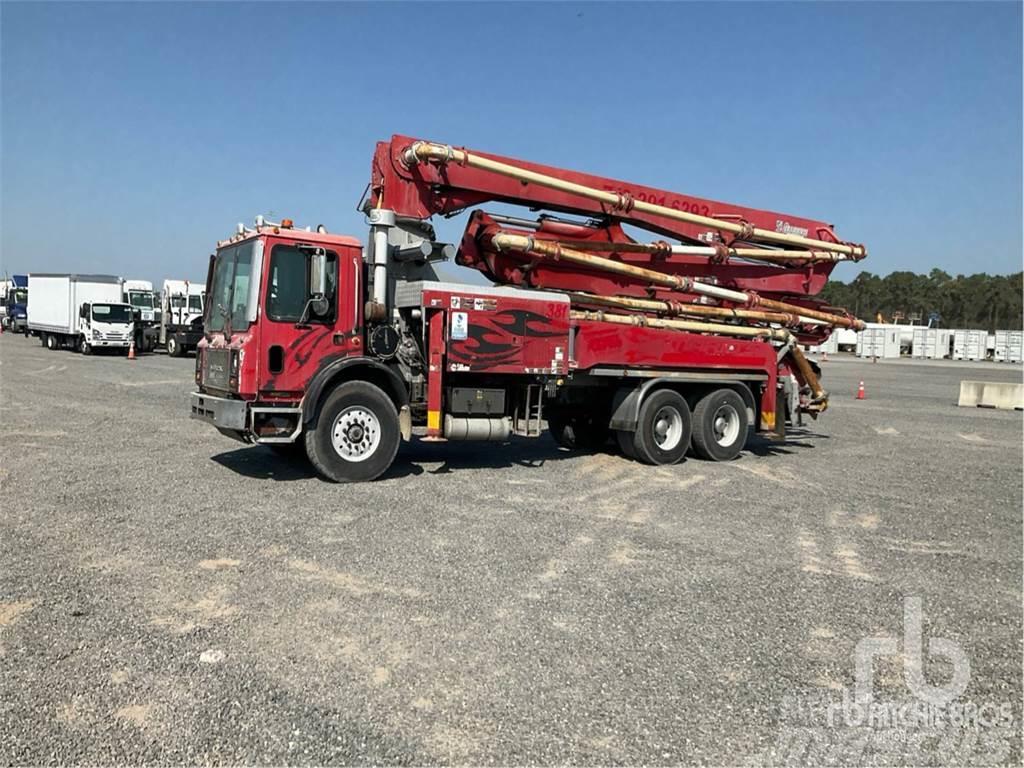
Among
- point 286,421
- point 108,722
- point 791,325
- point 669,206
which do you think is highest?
point 669,206

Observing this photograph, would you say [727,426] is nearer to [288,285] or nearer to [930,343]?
[288,285]

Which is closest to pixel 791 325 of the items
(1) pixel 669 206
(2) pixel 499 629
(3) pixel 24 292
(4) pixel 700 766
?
(1) pixel 669 206

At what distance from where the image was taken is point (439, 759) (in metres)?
3.24

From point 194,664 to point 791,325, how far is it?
10.7m

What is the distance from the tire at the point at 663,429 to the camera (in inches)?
416

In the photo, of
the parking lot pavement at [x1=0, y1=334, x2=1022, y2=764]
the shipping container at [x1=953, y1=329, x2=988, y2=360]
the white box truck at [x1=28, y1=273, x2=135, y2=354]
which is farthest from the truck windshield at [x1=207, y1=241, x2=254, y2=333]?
the shipping container at [x1=953, y1=329, x2=988, y2=360]

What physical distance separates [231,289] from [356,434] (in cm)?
220

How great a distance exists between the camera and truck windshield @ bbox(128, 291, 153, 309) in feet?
115

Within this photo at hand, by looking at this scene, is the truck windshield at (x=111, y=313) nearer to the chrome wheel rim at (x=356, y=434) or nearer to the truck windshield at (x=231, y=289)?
the truck windshield at (x=231, y=289)

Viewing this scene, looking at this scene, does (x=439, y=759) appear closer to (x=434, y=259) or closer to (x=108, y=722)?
(x=108, y=722)

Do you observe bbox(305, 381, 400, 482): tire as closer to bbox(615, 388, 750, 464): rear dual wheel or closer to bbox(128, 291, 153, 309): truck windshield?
bbox(615, 388, 750, 464): rear dual wheel

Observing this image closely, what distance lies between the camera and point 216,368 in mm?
8727

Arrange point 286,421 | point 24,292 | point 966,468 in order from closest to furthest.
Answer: point 286,421 < point 966,468 < point 24,292

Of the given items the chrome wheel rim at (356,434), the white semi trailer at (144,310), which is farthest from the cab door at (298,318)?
Answer: the white semi trailer at (144,310)
